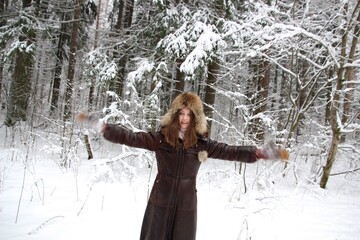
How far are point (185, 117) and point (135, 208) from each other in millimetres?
2576

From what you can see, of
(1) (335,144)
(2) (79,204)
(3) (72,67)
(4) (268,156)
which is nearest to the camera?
(4) (268,156)

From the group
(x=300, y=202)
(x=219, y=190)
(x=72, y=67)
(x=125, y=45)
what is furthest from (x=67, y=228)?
(x=125, y=45)

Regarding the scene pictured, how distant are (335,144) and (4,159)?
27.1 feet

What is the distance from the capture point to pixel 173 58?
8000 millimetres

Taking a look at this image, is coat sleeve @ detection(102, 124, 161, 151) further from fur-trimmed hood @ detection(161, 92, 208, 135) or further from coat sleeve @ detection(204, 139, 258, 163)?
coat sleeve @ detection(204, 139, 258, 163)

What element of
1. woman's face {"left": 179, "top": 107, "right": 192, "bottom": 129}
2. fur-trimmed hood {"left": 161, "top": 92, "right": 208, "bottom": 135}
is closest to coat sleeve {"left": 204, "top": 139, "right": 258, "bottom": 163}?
fur-trimmed hood {"left": 161, "top": 92, "right": 208, "bottom": 135}

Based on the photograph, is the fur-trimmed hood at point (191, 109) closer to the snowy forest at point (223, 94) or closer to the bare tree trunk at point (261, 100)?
the snowy forest at point (223, 94)

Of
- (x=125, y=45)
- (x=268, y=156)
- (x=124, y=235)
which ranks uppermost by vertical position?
(x=125, y=45)

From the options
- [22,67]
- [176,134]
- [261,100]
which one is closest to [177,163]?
[176,134]

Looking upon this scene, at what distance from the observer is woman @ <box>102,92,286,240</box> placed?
2.33 metres

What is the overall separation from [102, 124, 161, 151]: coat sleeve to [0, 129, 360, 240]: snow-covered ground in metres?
1.71

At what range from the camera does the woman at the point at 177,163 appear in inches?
91.7

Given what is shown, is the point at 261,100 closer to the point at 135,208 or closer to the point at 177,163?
the point at 135,208

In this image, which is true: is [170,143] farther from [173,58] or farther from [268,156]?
[173,58]
